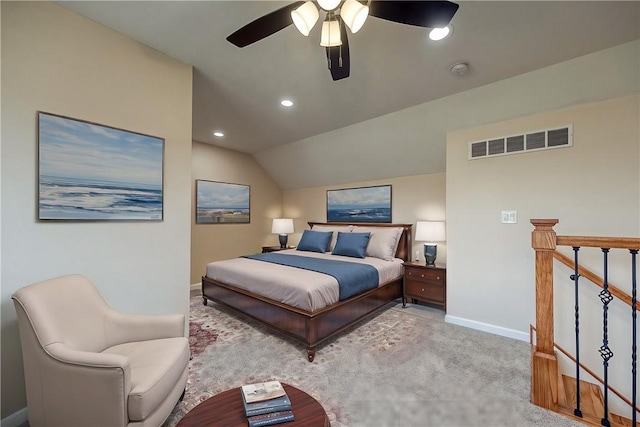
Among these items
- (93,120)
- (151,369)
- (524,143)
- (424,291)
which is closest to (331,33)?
(93,120)

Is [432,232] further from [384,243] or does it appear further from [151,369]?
[151,369]

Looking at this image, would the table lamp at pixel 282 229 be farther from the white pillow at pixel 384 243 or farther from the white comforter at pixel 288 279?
the white pillow at pixel 384 243

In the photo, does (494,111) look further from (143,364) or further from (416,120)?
(143,364)

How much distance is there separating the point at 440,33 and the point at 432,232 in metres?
2.45

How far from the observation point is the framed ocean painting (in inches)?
71.8

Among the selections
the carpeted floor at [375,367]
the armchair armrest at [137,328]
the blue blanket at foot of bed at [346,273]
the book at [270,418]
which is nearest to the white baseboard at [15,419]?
the armchair armrest at [137,328]

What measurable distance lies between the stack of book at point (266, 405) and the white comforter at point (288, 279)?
1.20 metres

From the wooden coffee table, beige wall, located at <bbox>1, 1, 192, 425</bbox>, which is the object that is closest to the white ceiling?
beige wall, located at <bbox>1, 1, 192, 425</bbox>

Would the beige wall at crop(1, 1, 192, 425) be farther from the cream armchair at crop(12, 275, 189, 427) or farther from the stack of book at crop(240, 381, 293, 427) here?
the stack of book at crop(240, 381, 293, 427)

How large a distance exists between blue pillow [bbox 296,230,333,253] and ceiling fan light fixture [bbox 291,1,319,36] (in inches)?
141

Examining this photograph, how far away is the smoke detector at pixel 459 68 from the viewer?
2.45m

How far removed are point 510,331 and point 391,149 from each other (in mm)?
2754

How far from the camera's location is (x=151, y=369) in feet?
4.85

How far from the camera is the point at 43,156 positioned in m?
1.80
